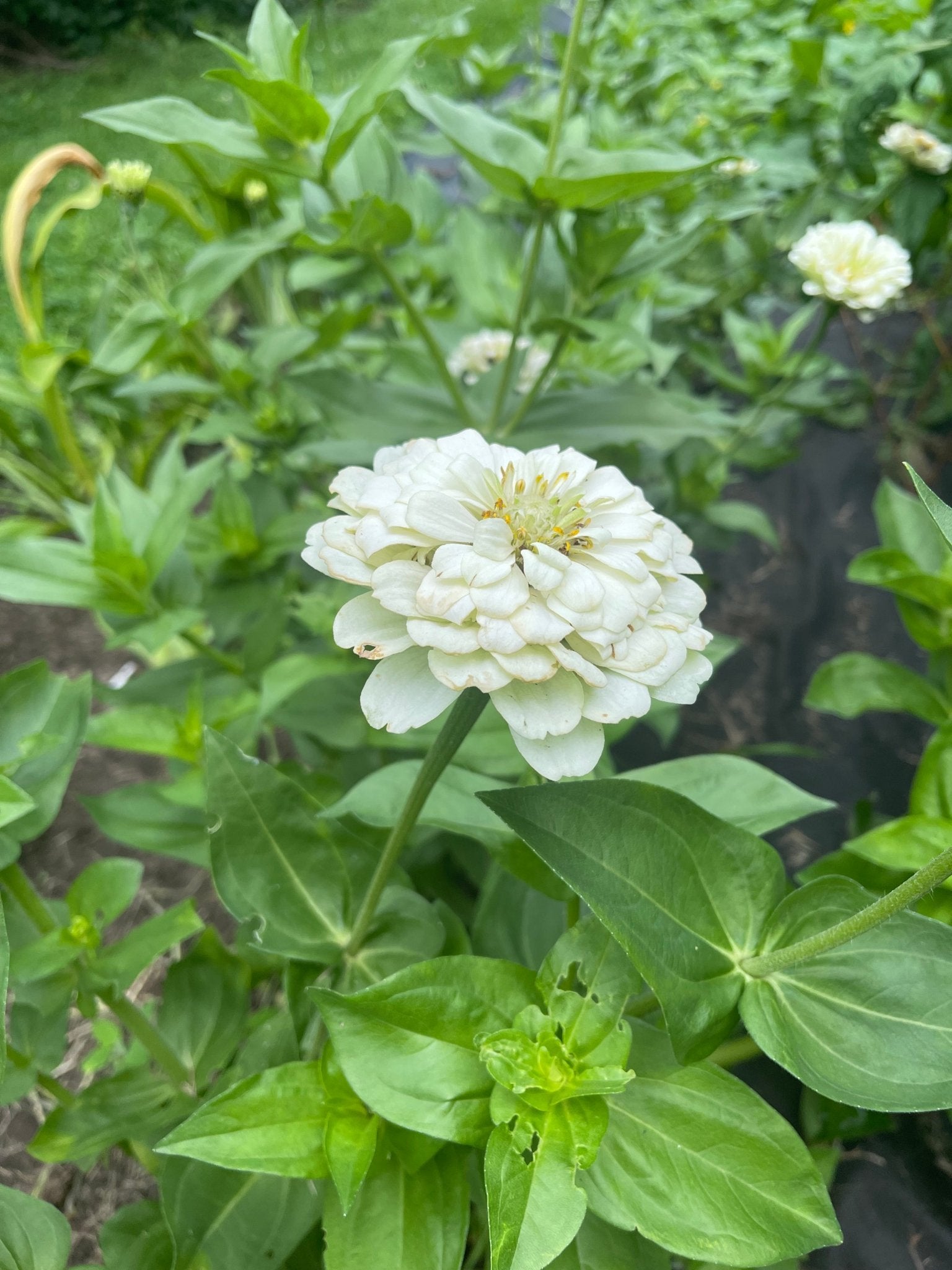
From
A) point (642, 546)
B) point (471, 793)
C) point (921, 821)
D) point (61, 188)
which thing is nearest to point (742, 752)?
point (921, 821)

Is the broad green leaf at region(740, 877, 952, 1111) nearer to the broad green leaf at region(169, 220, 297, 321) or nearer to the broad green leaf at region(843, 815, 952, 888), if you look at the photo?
the broad green leaf at region(843, 815, 952, 888)

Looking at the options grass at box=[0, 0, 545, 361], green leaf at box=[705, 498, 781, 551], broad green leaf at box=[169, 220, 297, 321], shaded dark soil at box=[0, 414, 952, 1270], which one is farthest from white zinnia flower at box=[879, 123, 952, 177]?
grass at box=[0, 0, 545, 361]

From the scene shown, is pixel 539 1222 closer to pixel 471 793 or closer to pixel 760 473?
pixel 471 793

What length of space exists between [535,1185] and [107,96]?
345 centimetres

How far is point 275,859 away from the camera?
598 mm

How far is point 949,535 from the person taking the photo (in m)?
0.36

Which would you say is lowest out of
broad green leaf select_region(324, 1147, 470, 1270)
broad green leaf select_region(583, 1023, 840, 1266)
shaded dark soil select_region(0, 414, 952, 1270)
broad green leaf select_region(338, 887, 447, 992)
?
shaded dark soil select_region(0, 414, 952, 1270)

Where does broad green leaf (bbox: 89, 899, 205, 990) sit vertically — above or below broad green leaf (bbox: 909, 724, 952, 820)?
Result: below

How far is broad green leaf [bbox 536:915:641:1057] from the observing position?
47 cm

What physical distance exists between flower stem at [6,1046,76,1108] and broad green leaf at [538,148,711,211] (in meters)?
0.87

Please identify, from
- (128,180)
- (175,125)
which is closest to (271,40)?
(175,125)

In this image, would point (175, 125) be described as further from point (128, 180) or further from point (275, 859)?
point (275, 859)

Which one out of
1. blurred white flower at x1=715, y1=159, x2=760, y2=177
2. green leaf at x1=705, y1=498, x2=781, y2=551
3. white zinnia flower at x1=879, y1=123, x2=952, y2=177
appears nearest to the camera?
white zinnia flower at x1=879, y1=123, x2=952, y2=177

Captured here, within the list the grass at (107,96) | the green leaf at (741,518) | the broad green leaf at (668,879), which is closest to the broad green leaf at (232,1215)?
the broad green leaf at (668,879)
